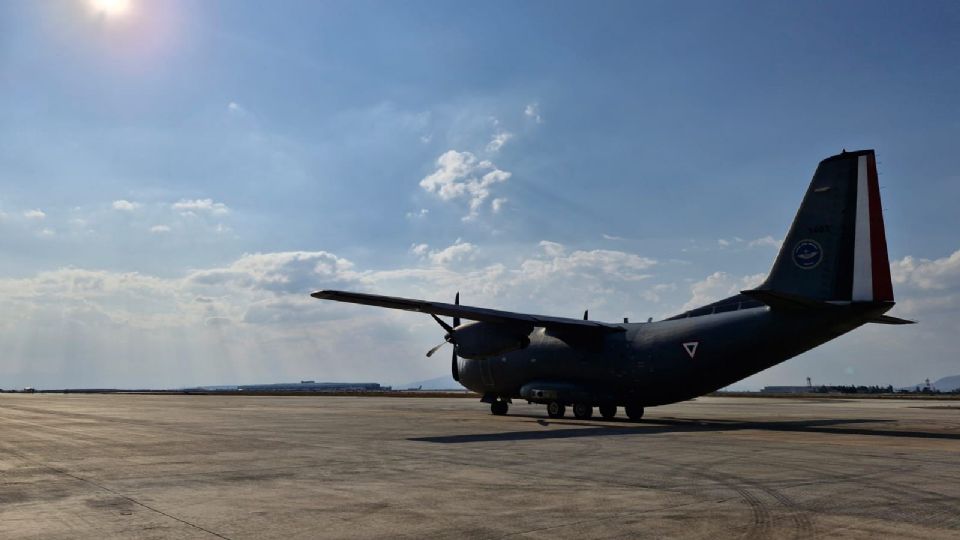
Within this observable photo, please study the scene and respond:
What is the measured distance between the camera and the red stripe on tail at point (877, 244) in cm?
2144

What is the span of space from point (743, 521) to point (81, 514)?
8203mm

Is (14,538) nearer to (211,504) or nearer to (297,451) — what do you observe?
(211,504)

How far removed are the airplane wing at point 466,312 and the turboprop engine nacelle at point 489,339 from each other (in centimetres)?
98

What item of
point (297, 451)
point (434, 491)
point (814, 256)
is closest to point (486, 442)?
point (297, 451)

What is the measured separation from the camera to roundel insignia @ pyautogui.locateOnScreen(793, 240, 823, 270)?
898 inches

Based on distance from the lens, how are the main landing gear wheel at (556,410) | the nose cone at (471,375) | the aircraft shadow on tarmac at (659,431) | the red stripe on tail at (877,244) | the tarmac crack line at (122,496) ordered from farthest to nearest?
the nose cone at (471,375) → the main landing gear wheel at (556,410) → the red stripe on tail at (877,244) → the aircraft shadow on tarmac at (659,431) → the tarmac crack line at (122,496)

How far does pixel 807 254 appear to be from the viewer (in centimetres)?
2303

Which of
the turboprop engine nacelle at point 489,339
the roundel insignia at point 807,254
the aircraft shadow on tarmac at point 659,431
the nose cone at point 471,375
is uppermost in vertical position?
the roundel insignia at point 807,254

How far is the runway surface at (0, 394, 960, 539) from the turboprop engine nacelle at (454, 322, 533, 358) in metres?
9.09

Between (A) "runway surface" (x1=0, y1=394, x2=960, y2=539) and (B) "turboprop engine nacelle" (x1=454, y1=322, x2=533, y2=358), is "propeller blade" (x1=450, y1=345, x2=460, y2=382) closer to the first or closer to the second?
(B) "turboprop engine nacelle" (x1=454, y1=322, x2=533, y2=358)

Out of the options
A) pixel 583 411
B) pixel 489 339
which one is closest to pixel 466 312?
pixel 489 339

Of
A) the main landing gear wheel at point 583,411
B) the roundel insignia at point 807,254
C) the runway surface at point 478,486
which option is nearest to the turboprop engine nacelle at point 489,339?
the main landing gear wheel at point 583,411

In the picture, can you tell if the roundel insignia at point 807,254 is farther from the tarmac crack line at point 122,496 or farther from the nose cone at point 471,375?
the tarmac crack line at point 122,496

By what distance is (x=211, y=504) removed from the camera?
373 inches
